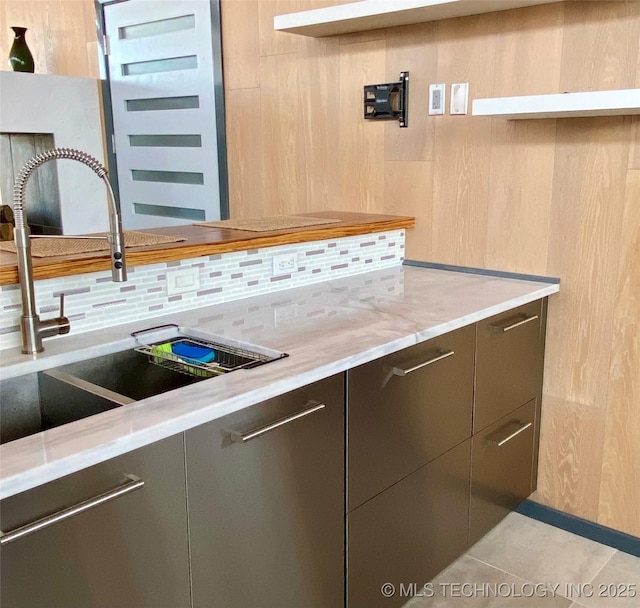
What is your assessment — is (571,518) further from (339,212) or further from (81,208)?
(81,208)

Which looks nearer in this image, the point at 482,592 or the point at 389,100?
the point at 482,592

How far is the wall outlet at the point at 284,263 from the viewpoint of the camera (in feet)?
7.34

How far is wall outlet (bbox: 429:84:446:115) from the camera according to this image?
2451 millimetres

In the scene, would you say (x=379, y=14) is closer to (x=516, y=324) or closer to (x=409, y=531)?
(x=516, y=324)

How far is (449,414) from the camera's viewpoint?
1972 mm

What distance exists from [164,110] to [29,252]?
223 centimetres

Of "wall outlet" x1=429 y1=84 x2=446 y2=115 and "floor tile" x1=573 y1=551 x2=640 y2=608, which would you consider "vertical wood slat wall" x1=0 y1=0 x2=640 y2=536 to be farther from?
"floor tile" x1=573 y1=551 x2=640 y2=608

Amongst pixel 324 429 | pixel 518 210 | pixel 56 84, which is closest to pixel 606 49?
pixel 518 210

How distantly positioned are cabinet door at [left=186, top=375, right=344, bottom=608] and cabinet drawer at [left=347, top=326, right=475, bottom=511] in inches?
2.7

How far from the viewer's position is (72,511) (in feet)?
3.54

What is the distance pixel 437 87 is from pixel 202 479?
1.75 meters

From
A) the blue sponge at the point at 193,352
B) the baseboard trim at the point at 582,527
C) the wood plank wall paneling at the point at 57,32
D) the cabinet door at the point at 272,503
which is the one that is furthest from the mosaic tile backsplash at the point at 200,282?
the wood plank wall paneling at the point at 57,32

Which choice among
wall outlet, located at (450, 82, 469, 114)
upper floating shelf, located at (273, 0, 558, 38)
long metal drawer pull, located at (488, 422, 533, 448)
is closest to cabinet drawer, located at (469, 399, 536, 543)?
long metal drawer pull, located at (488, 422, 533, 448)

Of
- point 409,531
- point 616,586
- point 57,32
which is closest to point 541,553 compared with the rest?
point 616,586
